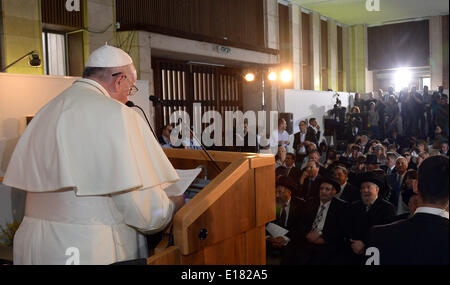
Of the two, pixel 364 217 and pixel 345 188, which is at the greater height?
pixel 345 188

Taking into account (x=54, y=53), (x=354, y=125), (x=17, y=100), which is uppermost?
(x=54, y=53)

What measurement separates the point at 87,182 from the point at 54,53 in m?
6.99

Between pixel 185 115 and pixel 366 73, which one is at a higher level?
pixel 366 73

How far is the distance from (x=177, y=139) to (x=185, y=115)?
293 cm

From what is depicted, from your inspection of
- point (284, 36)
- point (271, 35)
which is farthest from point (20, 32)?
point (284, 36)

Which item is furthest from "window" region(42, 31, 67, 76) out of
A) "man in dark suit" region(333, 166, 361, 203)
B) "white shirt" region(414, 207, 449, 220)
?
"white shirt" region(414, 207, 449, 220)

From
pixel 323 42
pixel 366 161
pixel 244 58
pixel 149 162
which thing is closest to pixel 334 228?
pixel 366 161

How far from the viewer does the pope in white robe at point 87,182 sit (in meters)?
1.64

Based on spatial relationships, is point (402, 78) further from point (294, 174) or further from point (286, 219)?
point (286, 219)

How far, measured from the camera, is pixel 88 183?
1.65m

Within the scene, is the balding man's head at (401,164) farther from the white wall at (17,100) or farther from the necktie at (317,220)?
the white wall at (17,100)

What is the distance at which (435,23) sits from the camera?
15.8 metres
